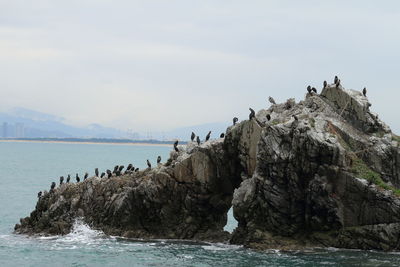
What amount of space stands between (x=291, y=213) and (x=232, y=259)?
690cm

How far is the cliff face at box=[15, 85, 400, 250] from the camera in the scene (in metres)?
54.0

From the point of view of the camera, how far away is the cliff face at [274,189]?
53969 mm

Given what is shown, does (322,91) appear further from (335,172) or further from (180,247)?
(180,247)

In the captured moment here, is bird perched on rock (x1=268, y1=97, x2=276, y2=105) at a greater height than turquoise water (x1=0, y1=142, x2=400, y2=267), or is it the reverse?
bird perched on rock (x1=268, y1=97, x2=276, y2=105)

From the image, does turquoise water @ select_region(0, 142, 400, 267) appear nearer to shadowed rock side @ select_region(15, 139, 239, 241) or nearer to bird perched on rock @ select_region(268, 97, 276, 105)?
shadowed rock side @ select_region(15, 139, 239, 241)

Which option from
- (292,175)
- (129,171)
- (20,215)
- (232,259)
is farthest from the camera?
(20,215)

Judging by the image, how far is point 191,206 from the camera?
61.5 meters

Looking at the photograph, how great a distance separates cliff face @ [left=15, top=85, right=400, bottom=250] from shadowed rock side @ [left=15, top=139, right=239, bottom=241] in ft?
0.29

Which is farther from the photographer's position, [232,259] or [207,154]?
[207,154]

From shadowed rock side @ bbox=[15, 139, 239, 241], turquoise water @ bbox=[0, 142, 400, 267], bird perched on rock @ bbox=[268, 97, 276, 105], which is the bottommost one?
turquoise water @ bbox=[0, 142, 400, 267]

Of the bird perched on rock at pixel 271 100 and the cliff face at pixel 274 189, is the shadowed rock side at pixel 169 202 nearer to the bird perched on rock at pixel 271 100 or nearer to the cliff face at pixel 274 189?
the cliff face at pixel 274 189

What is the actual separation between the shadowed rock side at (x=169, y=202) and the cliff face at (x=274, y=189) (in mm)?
90

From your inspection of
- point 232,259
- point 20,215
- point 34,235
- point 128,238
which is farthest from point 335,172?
point 20,215

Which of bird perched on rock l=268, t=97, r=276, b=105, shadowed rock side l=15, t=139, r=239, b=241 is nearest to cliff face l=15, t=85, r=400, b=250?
shadowed rock side l=15, t=139, r=239, b=241
